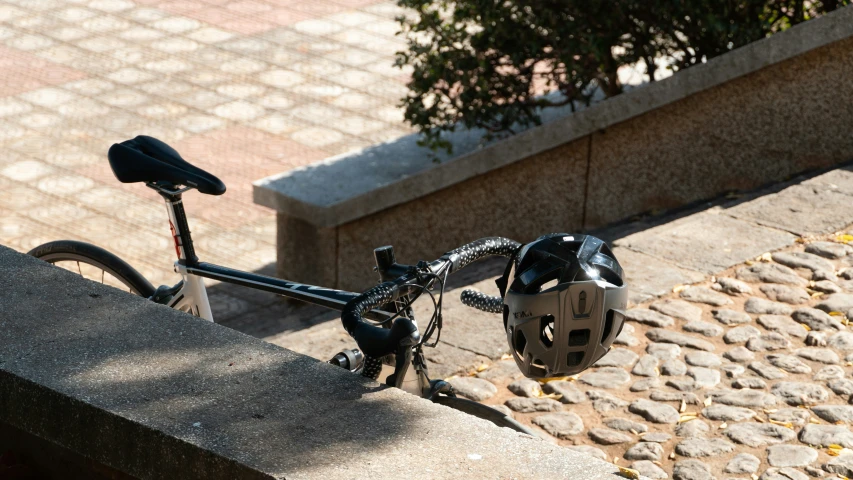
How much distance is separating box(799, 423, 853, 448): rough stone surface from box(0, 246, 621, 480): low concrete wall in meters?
2.12

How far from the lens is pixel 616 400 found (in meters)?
4.45

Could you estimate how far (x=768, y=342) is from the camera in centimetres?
490

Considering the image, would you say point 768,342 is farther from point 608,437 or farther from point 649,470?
point 649,470

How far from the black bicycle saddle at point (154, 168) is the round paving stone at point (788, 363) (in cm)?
256

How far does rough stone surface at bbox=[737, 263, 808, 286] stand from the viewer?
5.49 m

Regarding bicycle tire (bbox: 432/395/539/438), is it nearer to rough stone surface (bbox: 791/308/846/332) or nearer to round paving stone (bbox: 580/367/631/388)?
round paving stone (bbox: 580/367/631/388)

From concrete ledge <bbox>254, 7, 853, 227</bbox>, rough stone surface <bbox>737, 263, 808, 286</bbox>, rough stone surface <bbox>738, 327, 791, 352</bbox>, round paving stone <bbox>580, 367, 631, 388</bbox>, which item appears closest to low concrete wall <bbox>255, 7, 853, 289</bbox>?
concrete ledge <bbox>254, 7, 853, 227</bbox>

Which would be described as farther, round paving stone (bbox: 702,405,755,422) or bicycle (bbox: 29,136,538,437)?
round paving stone (bbox: 702,405,755,422)

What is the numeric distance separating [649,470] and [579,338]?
5.66 ft

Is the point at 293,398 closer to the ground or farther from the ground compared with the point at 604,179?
farther from the ground

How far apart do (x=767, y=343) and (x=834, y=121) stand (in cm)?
266

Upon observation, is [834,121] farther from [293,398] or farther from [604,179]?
[293,398]

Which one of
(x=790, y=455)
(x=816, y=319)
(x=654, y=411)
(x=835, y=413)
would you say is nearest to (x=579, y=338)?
(x=790, y=455)

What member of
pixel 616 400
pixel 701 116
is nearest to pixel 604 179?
pixel 701 116
